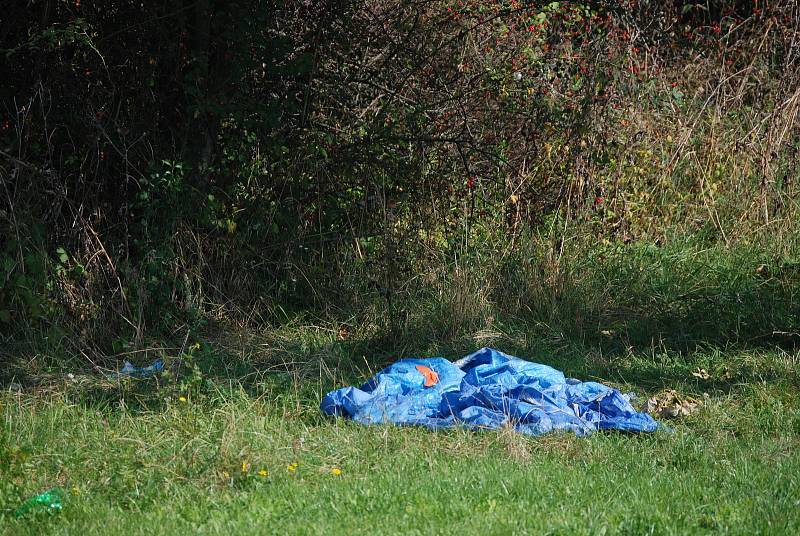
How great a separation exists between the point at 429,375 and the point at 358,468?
1565 millimetres

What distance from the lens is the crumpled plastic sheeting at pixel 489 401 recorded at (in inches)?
208

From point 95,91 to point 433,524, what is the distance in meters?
5.46

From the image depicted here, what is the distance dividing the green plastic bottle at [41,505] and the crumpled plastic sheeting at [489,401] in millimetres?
1735

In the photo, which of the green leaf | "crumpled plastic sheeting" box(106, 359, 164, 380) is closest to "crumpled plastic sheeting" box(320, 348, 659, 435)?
"crumpled plastic sheeting" box(106, 359, 164, 380)

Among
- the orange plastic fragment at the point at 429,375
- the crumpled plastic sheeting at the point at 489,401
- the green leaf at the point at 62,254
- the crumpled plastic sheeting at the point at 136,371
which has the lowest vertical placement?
the crumpled plastic sheeting at the point at 136,371

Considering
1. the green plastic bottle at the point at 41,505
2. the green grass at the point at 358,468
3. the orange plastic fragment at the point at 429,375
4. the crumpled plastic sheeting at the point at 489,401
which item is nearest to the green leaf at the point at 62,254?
the green grass at the point at 358,468

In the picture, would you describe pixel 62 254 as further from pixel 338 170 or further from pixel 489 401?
pixel 489 401

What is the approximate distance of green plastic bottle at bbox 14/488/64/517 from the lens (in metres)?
4.06

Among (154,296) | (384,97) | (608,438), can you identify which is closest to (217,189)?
(154,296)

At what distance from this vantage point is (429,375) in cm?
607

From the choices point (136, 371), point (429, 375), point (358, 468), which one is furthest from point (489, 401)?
point (136, 371)

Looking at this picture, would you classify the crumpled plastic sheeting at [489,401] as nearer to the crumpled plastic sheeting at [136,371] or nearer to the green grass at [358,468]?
the green grass at [358,468]

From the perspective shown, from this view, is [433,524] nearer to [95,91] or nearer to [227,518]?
[227,518]

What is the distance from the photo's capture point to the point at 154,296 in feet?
25.1
